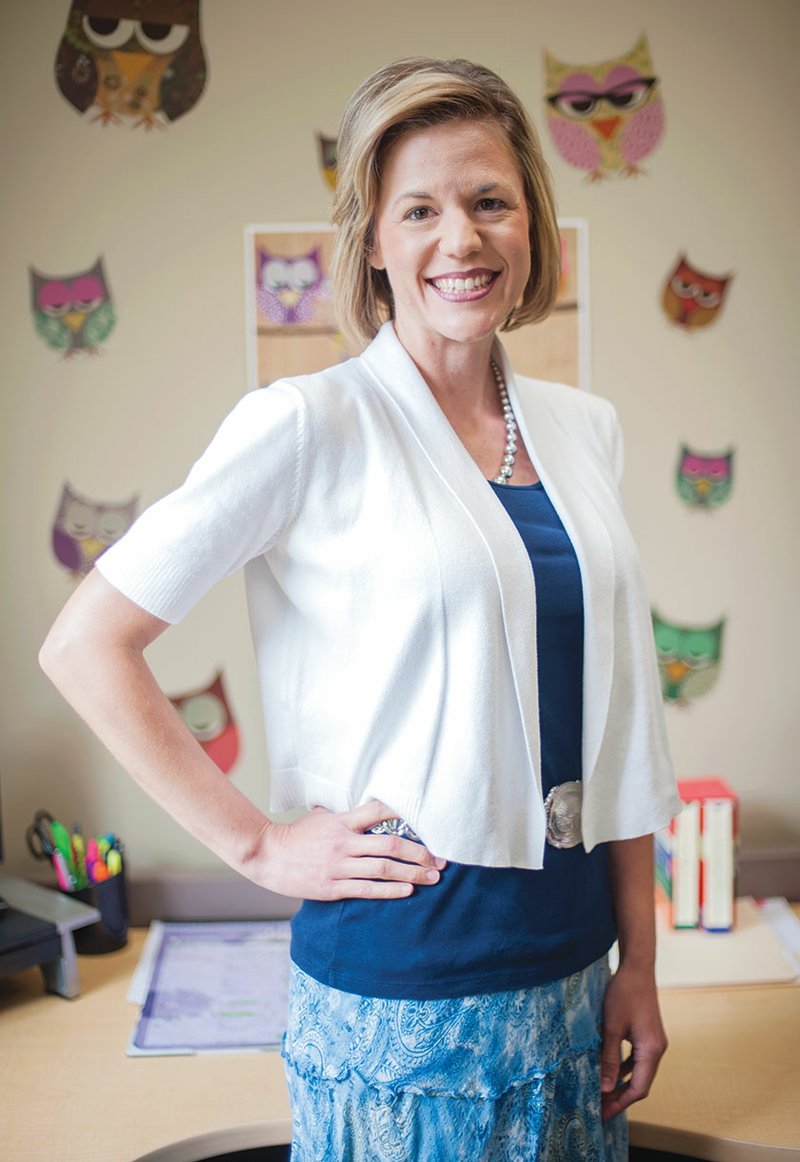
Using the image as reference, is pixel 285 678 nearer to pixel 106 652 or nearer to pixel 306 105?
pixel 106 652

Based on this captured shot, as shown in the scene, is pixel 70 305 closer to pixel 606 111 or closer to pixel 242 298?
pixel 242 298

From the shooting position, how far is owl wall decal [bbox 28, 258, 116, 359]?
1809 mm

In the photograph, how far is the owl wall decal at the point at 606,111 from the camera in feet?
5.91

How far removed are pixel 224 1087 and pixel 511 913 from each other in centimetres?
64

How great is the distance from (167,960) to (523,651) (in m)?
1.05

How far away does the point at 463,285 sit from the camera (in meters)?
1.02

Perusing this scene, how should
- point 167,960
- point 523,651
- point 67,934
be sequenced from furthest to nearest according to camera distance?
point 167,960 → point 67,934 → point 523,651

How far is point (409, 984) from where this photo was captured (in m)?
0.96

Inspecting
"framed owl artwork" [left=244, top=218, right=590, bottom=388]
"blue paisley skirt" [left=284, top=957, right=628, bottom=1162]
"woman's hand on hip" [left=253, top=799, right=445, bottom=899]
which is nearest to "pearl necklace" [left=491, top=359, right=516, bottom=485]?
"woman's hand on hip" [left=253, top=799, right=445, bottom=899]

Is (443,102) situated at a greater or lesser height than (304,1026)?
greater

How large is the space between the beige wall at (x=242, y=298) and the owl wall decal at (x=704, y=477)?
0.02 m

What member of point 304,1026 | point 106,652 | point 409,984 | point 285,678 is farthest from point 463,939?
point 106,652

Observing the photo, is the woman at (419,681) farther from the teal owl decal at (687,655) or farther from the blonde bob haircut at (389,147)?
the teal owl decal at (687,655)

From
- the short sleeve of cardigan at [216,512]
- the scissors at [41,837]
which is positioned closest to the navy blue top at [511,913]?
the short sleeve of cardigan at [216,512]
